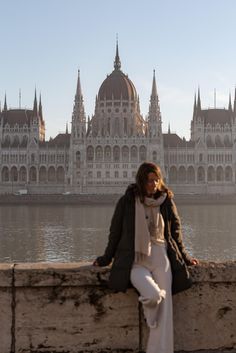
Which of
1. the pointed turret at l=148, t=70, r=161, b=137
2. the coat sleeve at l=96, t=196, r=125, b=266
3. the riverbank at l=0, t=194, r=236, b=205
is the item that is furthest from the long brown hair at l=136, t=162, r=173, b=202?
the pointed turret at l=148, t=70, r=161, b=137

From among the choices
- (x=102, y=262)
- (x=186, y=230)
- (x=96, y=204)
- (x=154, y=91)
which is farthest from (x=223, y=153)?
(x=102, y=262)

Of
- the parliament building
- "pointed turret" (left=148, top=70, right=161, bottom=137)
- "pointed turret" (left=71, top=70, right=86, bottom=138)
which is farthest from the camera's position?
"pointed turret" (left=148, top=70, right=161, bottom=137)

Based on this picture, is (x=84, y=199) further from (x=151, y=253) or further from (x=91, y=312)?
(x=151, y=253)

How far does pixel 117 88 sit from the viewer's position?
105m

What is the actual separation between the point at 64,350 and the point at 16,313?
1.81 ft

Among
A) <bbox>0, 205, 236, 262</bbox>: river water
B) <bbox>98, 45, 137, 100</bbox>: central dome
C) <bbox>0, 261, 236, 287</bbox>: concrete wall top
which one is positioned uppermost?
<bbox>98, 45, 137, 100</bbox>: central dome

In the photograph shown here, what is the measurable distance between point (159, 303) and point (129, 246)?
0.54m

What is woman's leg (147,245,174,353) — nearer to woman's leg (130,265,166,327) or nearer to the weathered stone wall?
woman's leg (130,265,166,327)

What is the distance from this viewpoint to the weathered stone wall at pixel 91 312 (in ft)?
15.5

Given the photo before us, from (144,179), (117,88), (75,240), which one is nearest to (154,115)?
(117,88)

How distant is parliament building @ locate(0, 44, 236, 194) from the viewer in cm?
9650

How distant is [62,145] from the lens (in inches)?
4006

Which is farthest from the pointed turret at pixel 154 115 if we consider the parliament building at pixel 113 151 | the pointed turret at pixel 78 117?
the pointed turret at pixel 78 117

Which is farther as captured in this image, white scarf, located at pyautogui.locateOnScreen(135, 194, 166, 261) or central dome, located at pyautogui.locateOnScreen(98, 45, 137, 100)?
central dome, located at pyautogui.locateOnScreen(98, 45, 137, 100)
